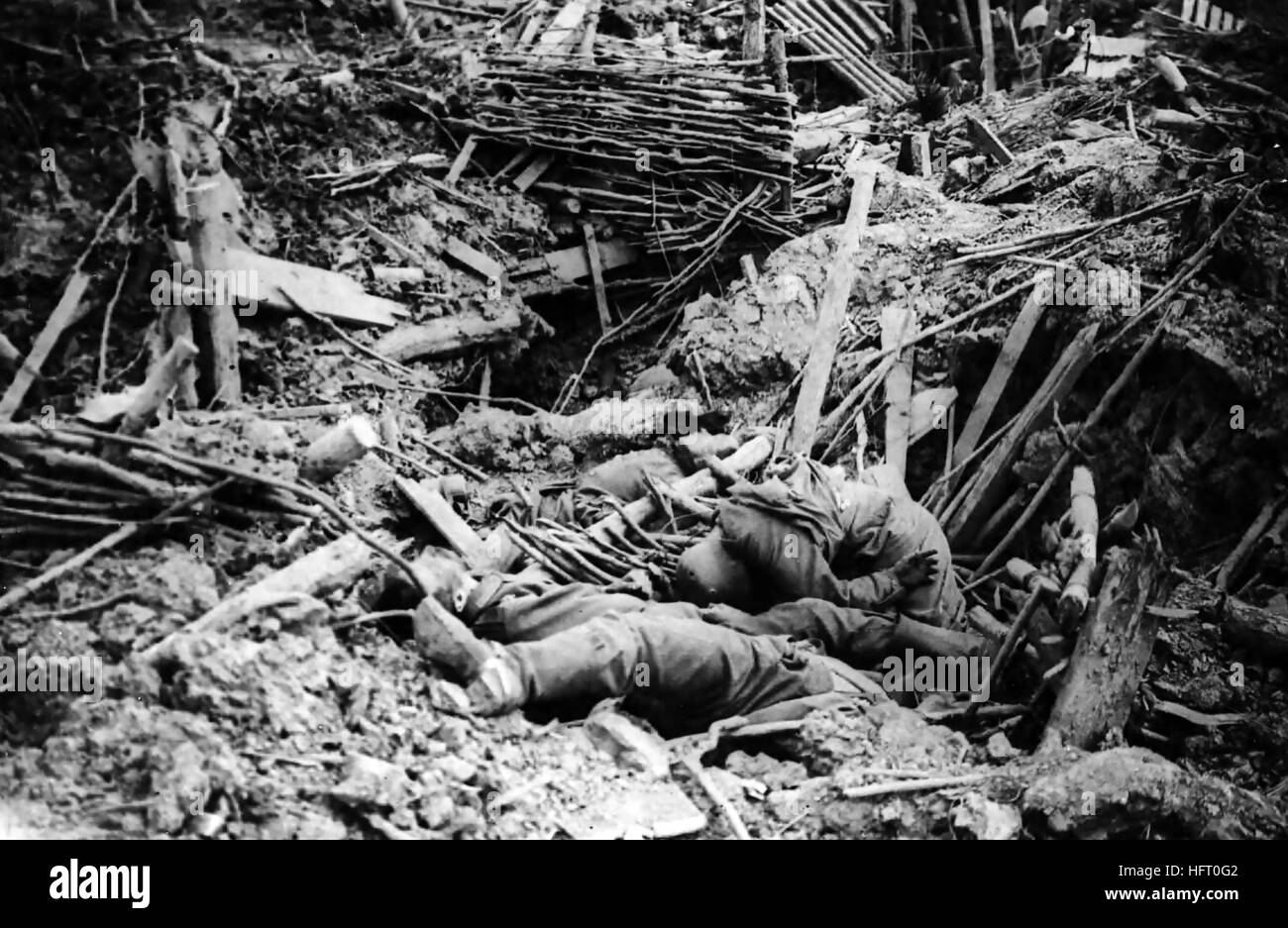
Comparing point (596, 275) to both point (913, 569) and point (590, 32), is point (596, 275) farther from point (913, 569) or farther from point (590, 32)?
point (913, 569)

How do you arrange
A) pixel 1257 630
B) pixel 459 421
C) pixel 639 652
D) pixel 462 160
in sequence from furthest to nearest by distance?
1. pixel 462 160
2. pixel 459 421
3. pixel 1257 630
4. pixel 639 652

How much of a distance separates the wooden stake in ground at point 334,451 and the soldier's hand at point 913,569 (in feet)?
5.93

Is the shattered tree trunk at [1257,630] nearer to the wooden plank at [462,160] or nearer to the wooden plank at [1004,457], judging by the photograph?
the wooden plank at [1004,457]

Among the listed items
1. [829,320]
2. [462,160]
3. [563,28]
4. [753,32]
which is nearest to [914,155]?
[753,32]

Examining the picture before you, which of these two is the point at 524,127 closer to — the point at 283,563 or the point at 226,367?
the point at 226,367

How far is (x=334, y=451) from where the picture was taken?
154 inches

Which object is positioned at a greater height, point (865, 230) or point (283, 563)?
point (865, 230)

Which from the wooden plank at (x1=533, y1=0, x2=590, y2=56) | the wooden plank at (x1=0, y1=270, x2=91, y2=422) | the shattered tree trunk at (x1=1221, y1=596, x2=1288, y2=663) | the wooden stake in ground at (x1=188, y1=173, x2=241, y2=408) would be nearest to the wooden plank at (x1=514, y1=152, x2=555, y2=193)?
the wooden plank at (x1=533, y1=0, x2=590, y2=56)

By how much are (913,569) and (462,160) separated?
3.20m

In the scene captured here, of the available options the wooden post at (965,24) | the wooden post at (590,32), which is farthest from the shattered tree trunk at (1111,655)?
the wooden post at (965,24)
